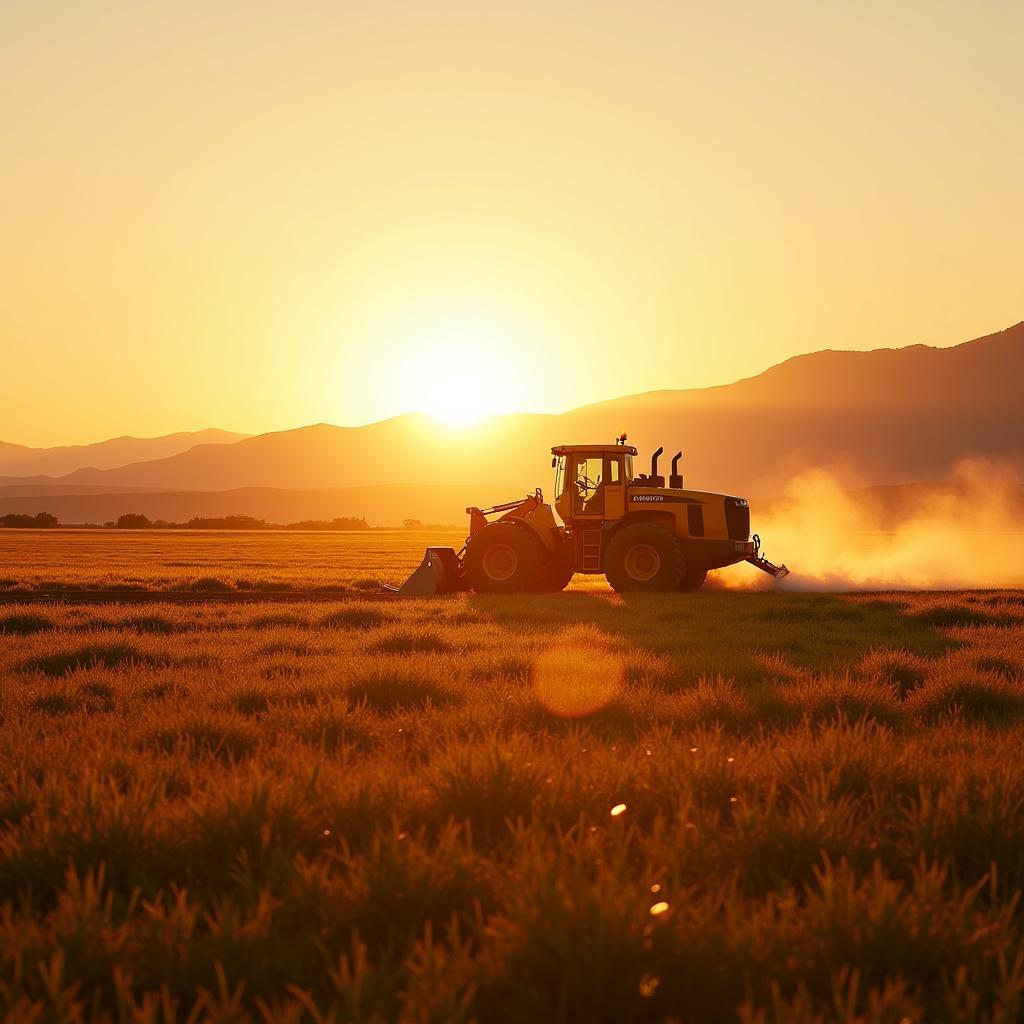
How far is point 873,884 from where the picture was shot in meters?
4.36

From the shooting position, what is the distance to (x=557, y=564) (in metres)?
25.0

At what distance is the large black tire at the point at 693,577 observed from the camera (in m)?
25.3

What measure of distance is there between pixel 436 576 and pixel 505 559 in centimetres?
172

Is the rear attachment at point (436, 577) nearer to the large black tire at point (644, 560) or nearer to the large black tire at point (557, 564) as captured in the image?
the large black tire at point (557, 564)

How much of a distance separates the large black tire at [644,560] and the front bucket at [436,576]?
12.3ft

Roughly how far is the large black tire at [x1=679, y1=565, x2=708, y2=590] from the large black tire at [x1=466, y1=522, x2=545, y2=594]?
370cm

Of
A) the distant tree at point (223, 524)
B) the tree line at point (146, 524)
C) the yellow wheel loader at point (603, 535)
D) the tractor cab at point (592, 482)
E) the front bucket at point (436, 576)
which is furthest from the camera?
the distant tree at point (223, 524)

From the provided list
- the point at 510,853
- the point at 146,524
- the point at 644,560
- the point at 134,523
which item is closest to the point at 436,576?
the point at 644,560

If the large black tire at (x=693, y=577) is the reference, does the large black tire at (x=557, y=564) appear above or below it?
above

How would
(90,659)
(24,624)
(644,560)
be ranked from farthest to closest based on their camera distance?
(644,560) → (24,624) → (90,659)

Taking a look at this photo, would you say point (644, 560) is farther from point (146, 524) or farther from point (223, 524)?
point (223, 524)

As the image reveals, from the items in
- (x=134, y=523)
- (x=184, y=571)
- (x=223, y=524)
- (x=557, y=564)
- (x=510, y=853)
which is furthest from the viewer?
(x=223, y=524)

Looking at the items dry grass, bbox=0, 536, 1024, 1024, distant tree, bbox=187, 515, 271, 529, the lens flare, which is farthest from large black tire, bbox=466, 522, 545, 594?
distant tree, bbox=187, 515, 271, 529

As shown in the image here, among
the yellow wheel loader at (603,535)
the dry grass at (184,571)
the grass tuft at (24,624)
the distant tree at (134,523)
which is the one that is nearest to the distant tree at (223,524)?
the distant tree at (134,523)
